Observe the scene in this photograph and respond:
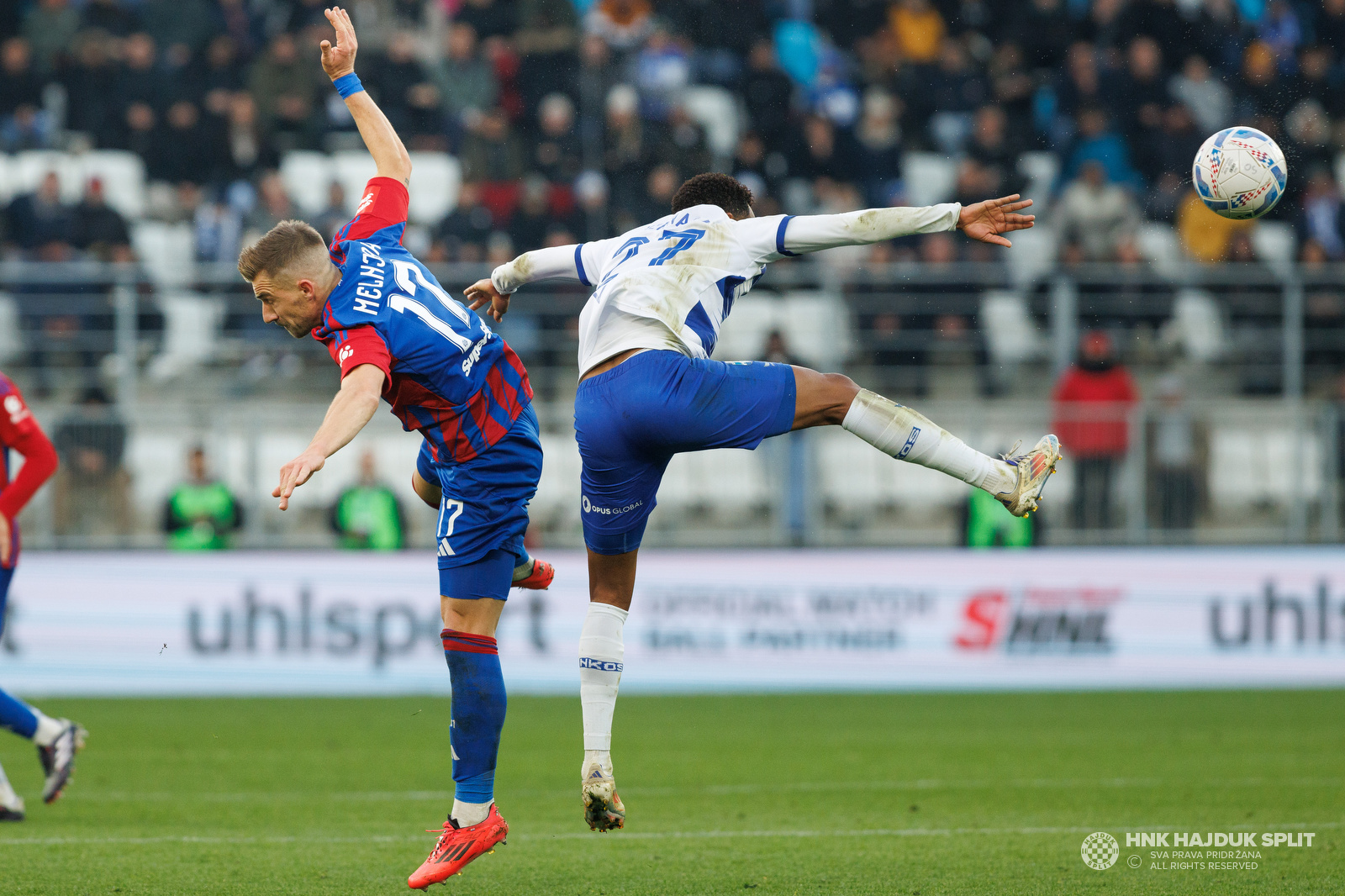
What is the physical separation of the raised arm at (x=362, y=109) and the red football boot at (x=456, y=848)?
258 cm

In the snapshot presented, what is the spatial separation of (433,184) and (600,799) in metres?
12.0

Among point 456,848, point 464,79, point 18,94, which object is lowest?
point 456,848

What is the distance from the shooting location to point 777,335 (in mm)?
13664

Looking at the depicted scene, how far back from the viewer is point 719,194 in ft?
20.8

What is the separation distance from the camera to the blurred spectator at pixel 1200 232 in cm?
1574

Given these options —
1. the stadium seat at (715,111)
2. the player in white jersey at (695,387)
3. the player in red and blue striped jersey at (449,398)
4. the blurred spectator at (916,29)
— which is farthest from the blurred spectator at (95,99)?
the player in white jersey at (695,387)

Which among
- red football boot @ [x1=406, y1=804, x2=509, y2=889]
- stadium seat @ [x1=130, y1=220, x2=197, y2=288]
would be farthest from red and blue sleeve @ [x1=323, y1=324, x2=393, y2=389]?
stadium seat @ [x1=130, y1=220, x2=197, y2=288]

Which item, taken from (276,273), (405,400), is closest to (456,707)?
Answer: (405,400)

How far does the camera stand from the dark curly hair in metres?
6.32

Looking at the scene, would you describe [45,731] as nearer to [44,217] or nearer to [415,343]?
[415,343]

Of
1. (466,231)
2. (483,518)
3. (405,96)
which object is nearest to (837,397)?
(483,518)

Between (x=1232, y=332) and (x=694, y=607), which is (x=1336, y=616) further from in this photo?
(x=694, y=607)

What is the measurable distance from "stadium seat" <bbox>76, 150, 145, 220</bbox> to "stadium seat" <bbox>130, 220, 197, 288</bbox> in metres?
0.40

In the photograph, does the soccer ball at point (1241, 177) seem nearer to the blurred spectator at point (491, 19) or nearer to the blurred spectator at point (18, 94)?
the blurred spectator at point (491, 19)
